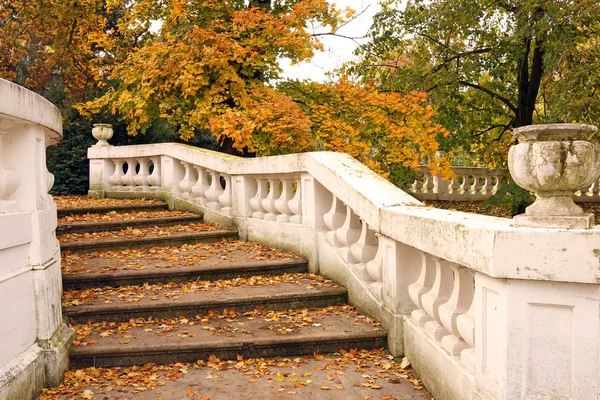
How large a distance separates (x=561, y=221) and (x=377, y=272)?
7.30ft

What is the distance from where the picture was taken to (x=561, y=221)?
8.43 feet

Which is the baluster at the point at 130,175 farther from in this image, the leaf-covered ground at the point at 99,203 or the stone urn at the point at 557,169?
the stone urn at the point at 557,169

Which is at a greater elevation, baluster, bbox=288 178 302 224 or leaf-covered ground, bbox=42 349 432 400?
baluster, bbox=288 178 302 224

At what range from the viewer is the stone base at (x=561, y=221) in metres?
2.54

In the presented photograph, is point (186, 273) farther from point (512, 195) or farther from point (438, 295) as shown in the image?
point (512, 195)

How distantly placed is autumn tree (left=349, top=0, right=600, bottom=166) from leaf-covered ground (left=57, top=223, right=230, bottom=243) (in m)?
6.24

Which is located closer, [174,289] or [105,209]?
[174,289]

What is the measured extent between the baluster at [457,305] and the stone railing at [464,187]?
1358 centimetres

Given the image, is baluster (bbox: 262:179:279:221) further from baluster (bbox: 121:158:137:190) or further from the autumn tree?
the autumn tree

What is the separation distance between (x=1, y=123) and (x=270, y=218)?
3.75m

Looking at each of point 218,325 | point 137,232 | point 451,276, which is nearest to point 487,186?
point 137,232

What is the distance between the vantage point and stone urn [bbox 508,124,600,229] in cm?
257

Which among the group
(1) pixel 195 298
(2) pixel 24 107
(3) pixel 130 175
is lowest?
(1) pixel 195 298

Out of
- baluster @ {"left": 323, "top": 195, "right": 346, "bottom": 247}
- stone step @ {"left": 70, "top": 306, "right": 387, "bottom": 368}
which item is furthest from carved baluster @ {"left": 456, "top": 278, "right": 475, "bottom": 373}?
baluster @ {"left": 323, "top": 195, "right": 346, "bottom": 247}
